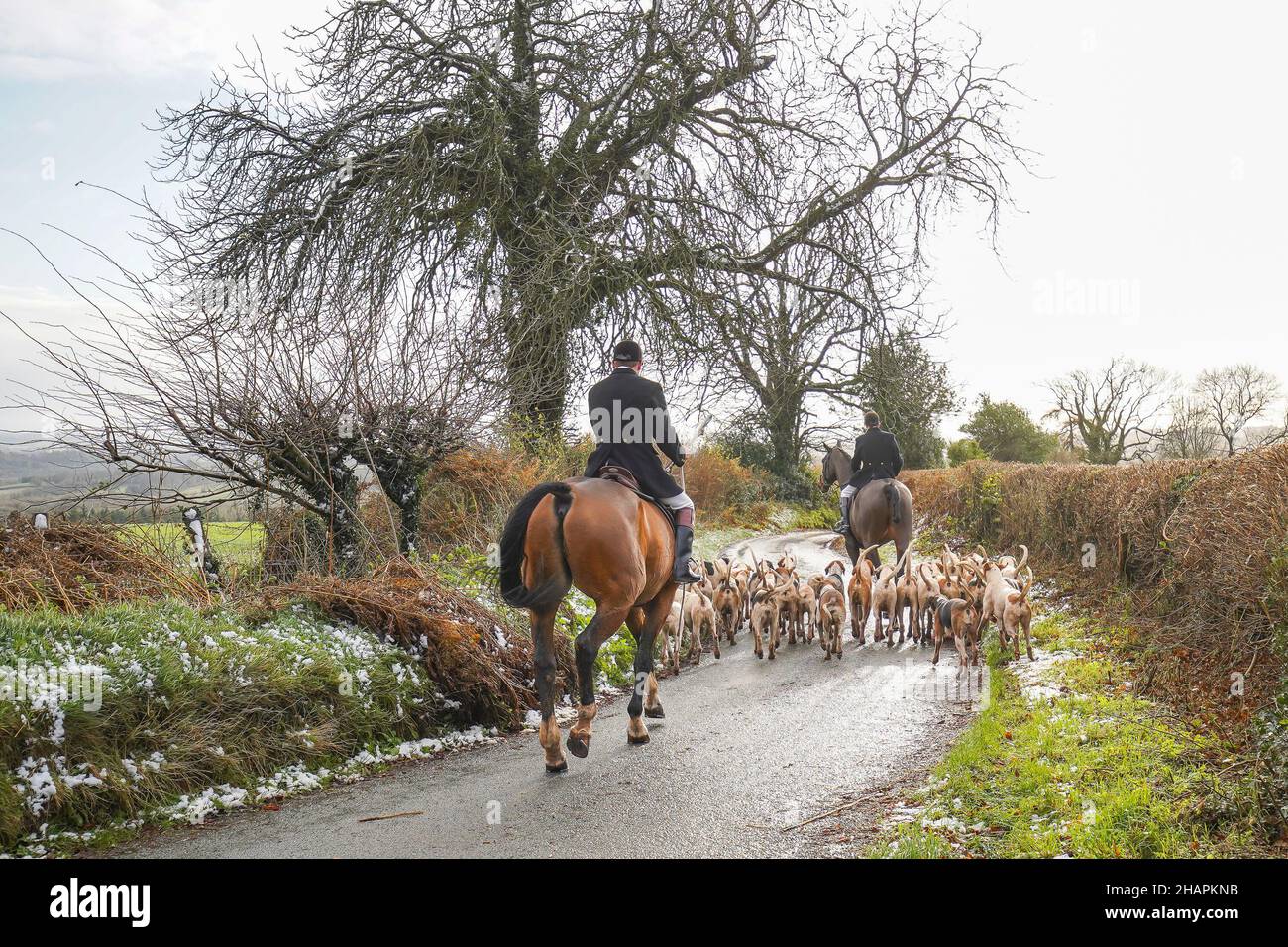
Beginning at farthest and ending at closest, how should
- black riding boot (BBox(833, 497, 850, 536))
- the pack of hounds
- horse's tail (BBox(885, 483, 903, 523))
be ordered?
1. black riding boot (BBox(833, 497, 850, 536))
2. horse's tail (BBox(885, 483, 903, 523))
3. the pack of hounds

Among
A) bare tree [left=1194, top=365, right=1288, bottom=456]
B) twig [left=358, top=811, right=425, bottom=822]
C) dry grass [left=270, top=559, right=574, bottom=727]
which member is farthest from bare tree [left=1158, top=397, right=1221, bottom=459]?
twig [left=358, top=811, right=425, bottom=822]

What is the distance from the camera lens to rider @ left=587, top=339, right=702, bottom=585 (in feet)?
20.8

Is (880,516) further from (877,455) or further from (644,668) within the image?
(644,668)

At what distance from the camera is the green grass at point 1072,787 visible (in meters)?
3.96

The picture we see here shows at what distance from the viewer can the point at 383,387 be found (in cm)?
925

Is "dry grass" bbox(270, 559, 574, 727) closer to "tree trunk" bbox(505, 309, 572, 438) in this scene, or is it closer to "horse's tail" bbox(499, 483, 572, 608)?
"horse's tail" bbox(499, 483, 572, 608)

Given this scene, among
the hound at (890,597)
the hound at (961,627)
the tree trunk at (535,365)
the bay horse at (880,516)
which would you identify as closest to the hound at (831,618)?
the hound at (890,597)

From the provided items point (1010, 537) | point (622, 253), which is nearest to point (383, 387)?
point (622, 253)

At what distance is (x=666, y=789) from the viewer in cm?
522

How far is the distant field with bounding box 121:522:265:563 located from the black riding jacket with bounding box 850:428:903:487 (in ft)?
25.9

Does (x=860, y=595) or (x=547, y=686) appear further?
(x=860, y=595)

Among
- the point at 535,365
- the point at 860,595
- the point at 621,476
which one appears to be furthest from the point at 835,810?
the point at 535,365

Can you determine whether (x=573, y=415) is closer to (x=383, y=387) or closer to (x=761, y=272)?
(x=761, y=272)

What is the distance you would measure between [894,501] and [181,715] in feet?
29.5
